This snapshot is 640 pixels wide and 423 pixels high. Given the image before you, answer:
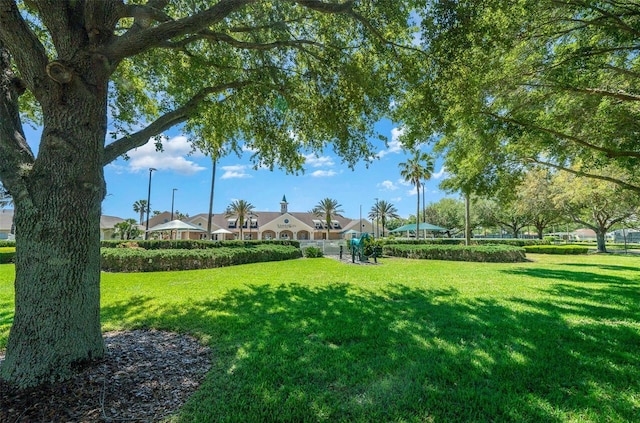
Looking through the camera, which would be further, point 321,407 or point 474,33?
point 474,33

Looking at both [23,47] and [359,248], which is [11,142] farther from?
[359,248]

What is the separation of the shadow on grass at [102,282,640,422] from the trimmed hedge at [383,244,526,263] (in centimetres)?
1172

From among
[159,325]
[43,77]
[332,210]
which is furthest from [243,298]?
[332,210]

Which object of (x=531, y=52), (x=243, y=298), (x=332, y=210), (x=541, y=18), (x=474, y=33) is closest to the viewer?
(x=474, y=33)

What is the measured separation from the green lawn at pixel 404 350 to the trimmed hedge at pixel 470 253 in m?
9.46

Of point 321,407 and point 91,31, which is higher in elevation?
point 91,31

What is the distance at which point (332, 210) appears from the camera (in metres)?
49.2

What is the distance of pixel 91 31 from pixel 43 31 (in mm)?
3884

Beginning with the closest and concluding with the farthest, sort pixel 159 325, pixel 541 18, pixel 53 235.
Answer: pixel 53 235 < pixel 159 325 < pixel 541 18

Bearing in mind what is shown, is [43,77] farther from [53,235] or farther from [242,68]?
[242,68]

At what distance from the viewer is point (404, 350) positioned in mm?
3857

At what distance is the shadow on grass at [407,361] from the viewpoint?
8.52ft

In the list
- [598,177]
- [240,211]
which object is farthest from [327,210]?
[598,177]

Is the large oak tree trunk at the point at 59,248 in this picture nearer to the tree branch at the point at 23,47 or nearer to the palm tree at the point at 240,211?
the tree branch at the point at 23,47
